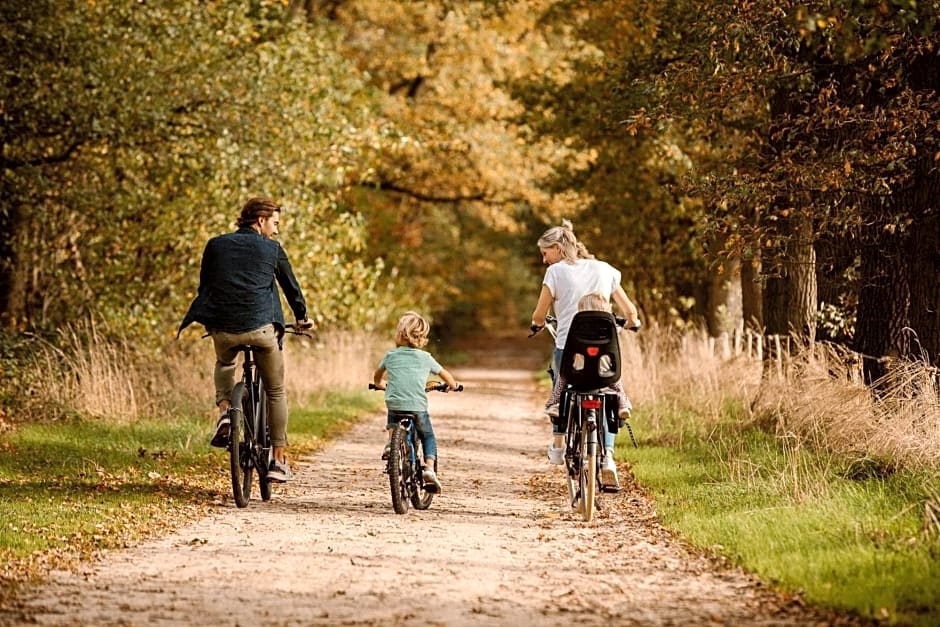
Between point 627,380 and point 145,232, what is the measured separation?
24.4 feet

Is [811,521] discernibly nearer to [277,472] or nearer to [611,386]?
[611,386]

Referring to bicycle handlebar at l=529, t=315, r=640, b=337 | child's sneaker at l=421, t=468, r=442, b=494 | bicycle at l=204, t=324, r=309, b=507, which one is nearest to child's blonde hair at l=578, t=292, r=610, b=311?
bicycle handlebar at l=529, t=315, r=640, b=337

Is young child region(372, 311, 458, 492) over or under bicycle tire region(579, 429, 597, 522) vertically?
over

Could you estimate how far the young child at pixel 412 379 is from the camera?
983 cm

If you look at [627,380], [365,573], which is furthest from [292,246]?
[365,573]

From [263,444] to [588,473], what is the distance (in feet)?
8.58

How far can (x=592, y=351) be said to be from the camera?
31.3 feet

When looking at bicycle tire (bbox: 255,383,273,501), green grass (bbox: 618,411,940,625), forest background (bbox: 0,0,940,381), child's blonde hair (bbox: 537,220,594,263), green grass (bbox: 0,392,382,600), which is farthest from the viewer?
forest background (bbox: 0,0,940,381)

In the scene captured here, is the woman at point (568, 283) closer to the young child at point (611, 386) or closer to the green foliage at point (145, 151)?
the young child at point (611, 386)

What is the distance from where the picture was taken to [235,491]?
1001cm

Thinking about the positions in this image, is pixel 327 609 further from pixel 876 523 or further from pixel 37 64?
pixel 37 64

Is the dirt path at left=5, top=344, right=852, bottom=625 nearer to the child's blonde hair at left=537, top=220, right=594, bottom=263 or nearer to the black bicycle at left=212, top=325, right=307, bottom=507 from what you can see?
the black bicycle at left=212, top=325, right=307, bottom=507

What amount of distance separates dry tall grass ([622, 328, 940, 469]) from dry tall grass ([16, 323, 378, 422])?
18.4 ft

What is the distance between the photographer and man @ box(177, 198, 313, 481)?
Answer: 1006 centimetres
